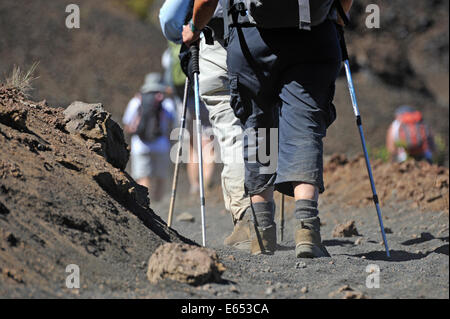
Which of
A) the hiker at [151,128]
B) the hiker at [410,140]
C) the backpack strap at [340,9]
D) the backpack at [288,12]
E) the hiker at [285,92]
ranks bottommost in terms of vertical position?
the hiker at [285,92]

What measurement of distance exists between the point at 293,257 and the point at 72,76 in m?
16.6

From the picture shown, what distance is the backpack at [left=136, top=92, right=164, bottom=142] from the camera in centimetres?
873

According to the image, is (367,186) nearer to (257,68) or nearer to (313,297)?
(257,68)

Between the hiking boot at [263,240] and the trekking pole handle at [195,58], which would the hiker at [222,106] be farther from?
the hiking boot at [263,240]

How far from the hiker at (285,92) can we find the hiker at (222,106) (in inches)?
27.5

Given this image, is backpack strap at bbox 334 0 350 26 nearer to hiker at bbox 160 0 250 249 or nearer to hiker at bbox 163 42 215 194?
hiker at bbox 160 0 250 249

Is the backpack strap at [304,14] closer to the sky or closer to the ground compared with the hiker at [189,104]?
closer to the ground

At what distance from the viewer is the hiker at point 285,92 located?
12.7 ft

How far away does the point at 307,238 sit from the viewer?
3871mm

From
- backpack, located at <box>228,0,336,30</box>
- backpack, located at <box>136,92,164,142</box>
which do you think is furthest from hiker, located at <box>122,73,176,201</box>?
backpack, located at <box>228,0,336,30</box>

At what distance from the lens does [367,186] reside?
8.50m

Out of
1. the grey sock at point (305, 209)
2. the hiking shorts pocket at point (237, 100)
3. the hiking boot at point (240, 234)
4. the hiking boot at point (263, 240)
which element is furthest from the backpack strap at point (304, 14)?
the hiking boot at point (240, 234)

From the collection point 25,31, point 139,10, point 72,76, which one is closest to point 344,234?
point 72,76

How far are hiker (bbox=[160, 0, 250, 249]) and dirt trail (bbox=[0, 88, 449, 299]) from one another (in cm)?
47
